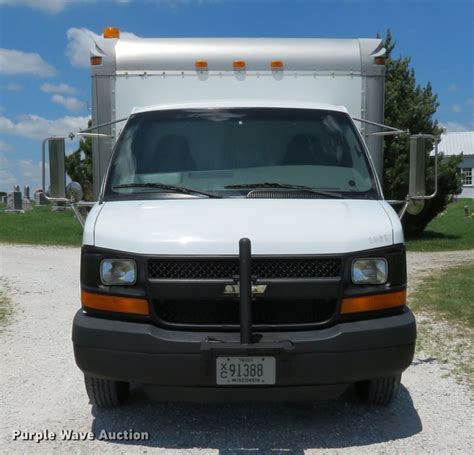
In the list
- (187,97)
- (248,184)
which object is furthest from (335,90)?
(248,184)

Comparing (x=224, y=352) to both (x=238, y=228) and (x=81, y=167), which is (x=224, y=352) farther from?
(x=81, y=167)

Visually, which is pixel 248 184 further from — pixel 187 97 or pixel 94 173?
pixel 94 173

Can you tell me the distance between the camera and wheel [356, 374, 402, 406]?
4.48 m

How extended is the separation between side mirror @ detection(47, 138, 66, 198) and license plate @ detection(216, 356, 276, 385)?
2178 mm

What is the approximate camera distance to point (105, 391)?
14.5ft

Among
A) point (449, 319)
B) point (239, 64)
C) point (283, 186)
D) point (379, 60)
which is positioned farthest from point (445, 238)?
point (283, 186)

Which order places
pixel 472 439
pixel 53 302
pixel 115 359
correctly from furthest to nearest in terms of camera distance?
1. pixel 53 302
2. pixel 472 439
3. pixel 115 359

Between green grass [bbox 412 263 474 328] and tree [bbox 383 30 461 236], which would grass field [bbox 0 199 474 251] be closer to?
tree [bbox 383 30 461 236]

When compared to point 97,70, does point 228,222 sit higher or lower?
lower

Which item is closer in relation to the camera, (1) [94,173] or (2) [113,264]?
(2) [113,264]

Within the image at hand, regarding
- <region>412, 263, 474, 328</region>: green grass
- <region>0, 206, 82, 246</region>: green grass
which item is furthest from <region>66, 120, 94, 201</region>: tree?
<region>412, 263, 474, 328</region>: green grass

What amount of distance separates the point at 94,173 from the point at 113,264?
2.67 metres

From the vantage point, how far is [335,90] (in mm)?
6211

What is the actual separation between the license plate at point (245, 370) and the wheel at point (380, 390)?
1118 millimetres
